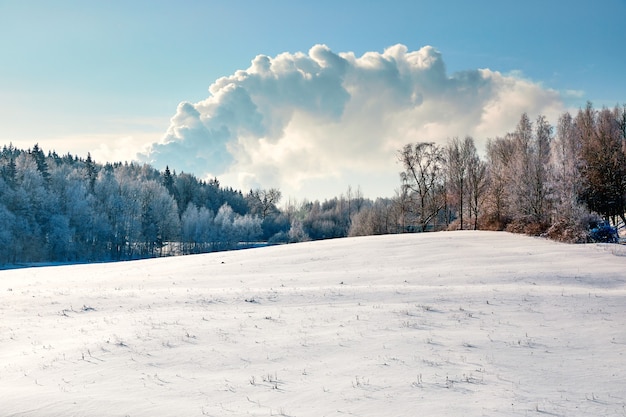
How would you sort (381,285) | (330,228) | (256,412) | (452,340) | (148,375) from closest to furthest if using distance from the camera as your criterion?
1. (256,412)
2. (148,375)
3. (452,340)
4. (381,285)
5. (330,228)

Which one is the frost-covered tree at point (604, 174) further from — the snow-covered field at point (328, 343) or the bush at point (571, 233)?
the snow-covered field at point (328, 343)

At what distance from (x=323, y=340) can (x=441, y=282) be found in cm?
1091

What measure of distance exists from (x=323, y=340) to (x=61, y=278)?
23.9 metres

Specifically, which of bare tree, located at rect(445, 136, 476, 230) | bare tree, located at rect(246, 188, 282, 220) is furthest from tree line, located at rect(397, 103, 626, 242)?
bare tree, located at rect(246, 188, 282, 220)

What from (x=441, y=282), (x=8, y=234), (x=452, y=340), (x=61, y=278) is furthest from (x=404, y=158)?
(x=8, y=234)

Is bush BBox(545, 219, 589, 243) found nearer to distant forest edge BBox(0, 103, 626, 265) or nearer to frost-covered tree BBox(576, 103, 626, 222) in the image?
distant forest edge BBox(0, 103, 626, 265)

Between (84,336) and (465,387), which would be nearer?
(465,387)

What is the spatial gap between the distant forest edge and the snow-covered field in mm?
14327

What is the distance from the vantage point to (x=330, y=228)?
5015 inches

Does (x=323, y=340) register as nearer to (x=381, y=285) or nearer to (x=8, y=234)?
(x=381, y=285)

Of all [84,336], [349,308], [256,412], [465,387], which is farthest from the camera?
[349,308]

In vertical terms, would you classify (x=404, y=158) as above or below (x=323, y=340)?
above

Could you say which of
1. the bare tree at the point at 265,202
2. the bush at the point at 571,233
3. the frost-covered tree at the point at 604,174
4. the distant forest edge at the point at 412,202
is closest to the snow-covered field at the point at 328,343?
the bush at the point at 571,233

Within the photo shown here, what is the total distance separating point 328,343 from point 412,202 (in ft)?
155
